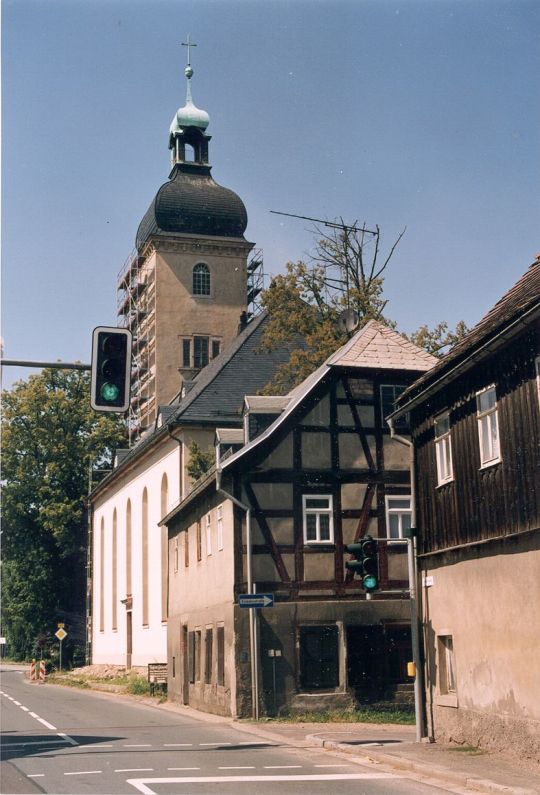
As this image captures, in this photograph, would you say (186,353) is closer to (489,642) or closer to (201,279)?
(201,279)

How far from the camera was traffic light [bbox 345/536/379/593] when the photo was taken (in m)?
18.3

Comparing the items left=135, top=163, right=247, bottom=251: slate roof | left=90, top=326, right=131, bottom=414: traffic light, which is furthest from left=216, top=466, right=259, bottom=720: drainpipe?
left=135, top=163, right=247, bottom=251: slate roof

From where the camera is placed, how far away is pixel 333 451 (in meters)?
28.0

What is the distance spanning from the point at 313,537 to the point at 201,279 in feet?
143

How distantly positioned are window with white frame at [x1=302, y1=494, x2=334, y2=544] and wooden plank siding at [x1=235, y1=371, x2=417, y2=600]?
0.11 metres

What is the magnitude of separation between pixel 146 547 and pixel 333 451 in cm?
2607

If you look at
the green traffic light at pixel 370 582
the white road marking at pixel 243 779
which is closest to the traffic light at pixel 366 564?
the green traffic light at pixel 370 582

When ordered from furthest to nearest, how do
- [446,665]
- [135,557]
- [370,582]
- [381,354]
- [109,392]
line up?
[135,557], [381,354], [446,665], [370,582], [109,392]

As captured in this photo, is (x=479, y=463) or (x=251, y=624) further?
(x=251, y=624)

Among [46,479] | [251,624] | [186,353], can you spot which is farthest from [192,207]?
[251,624]

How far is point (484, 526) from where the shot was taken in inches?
647

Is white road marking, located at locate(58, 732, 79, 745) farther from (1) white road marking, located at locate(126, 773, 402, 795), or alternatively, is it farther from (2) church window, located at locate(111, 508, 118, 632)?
(2) church window, located at locate(111, 508, 118, 632)

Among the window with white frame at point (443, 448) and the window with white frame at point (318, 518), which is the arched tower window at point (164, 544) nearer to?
the window with white frame at point (318, 518)

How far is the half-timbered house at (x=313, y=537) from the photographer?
1025 inches
